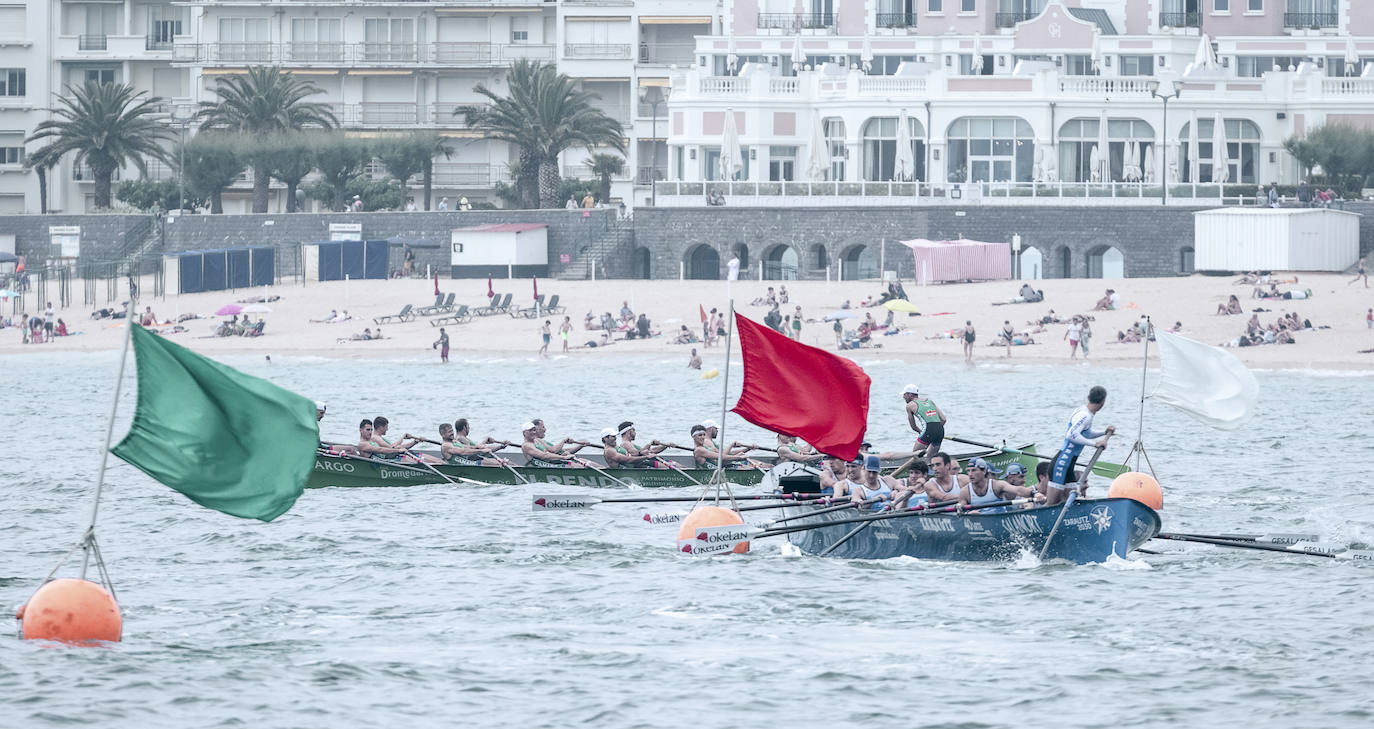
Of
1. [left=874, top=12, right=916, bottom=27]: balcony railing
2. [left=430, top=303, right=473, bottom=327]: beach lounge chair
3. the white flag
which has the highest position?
[left=874, top=12, right=916, bottom=27]: balcony railing

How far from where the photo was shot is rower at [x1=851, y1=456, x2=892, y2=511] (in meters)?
26.0

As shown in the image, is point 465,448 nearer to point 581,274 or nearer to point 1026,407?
point 1026,407

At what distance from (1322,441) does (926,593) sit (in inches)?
878

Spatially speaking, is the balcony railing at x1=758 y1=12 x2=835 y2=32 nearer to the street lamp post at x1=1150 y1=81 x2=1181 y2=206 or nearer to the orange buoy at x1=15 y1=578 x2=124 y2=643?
the street lamp post at x1=1150 y1=81 x2=1181 y2=206

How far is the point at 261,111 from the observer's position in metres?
83.2

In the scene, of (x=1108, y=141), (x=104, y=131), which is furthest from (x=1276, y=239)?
(x=104, y=131)

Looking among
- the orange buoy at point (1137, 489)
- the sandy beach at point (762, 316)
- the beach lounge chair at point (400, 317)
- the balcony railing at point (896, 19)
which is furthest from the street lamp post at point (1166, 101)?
the orange buoy at point (1137, 489)

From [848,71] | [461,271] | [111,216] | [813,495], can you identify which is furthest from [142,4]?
[813,495]

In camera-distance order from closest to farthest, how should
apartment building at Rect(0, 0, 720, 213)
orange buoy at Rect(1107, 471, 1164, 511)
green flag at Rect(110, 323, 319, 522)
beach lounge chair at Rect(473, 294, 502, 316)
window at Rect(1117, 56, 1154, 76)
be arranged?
green flag at Rect(110, 323, 319, 522), orange buoy at Rect(1107, 471, 1164, 511), beach lounge chair at Rect(473, 294, 502, 316), window at Rect(1117, 56, 1154, 76), apartment building at Rect(0, 0, 720, 213)

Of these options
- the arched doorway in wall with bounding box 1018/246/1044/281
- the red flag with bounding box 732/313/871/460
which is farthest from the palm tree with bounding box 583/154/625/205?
the red flag with bounding box 732/313/871/460

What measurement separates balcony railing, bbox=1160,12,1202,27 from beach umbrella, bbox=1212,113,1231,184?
10.1 metres

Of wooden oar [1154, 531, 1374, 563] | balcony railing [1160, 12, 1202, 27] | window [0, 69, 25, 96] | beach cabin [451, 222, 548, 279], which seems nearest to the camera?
wooden oar [1154, 531, 1374, 563]

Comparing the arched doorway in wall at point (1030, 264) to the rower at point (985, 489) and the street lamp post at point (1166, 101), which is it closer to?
the street lamp post at point (1166, 101)

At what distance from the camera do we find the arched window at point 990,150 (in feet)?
253
